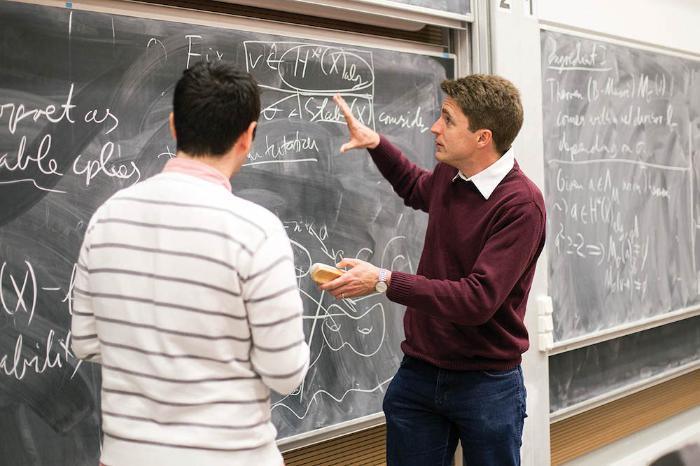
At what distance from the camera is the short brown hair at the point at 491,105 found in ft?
6.79

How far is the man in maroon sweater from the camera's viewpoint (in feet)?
6.54

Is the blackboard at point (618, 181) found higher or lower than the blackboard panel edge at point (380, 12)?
lower

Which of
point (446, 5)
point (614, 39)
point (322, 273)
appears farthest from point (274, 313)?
point (614, 39)

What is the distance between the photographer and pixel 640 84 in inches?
138

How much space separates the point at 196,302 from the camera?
127 cm

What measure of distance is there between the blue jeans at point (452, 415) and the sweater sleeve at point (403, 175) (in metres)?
0.52

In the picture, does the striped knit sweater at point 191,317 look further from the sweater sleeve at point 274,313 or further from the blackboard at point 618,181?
the blackboard at point 618,181

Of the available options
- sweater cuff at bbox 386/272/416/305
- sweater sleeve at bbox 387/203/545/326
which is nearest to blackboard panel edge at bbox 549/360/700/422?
sweater sleeve at bbox 387/203/545/326

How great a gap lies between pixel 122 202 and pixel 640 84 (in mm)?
2874

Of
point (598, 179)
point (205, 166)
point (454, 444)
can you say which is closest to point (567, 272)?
point (598, 179)

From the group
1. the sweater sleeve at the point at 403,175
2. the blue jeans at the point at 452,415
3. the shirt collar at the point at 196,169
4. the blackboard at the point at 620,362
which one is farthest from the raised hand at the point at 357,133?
the blackboard at the point at 620,362

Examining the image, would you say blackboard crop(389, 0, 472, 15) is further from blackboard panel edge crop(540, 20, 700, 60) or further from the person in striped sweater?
the person in striped sweater

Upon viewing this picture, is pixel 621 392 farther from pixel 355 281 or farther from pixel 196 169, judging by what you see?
pixel 196 169

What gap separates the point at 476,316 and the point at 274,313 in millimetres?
793
